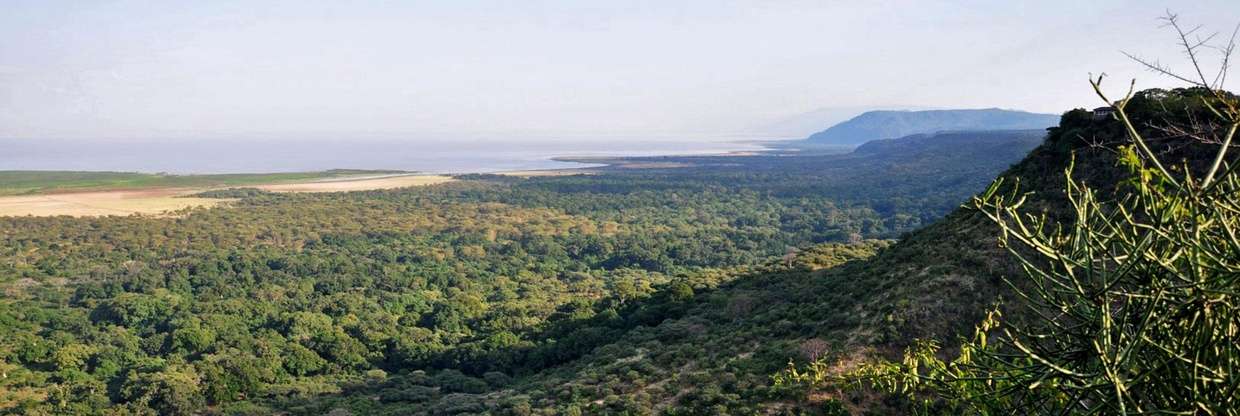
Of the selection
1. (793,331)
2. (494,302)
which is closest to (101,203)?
(494,302)

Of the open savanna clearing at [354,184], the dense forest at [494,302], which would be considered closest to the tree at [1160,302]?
the dense forest at [494,302]

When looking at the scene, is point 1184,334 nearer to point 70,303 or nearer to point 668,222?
point 70,303

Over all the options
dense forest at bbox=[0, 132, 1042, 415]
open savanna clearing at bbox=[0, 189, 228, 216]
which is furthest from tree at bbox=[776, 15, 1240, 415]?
open savanna clearing at bbox=[0, 189, 228, 216]

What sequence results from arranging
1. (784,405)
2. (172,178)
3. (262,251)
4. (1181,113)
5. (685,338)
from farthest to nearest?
(172,178) → (262,251) → (685,338) → (1181,113) → (784,405)

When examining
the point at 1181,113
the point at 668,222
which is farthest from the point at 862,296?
the point at 668,222

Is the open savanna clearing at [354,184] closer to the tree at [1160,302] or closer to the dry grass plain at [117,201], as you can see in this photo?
the dry grass plain at [117,201]

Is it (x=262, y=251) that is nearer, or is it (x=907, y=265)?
(x=907, y=265)
